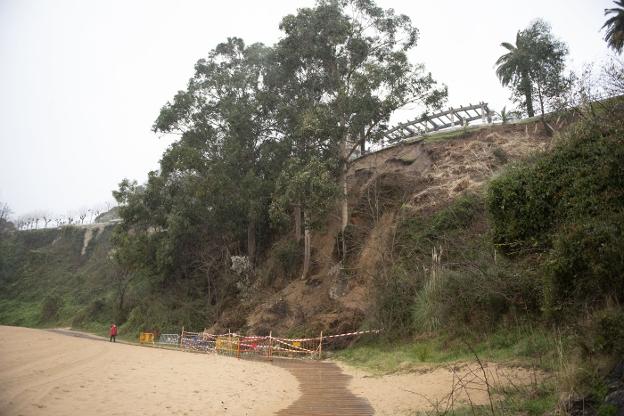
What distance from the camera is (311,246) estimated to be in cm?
2542

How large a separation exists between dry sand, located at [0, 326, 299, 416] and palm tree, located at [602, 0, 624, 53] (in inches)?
1048

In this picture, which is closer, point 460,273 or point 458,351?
point 458,351

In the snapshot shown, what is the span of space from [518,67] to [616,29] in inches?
264

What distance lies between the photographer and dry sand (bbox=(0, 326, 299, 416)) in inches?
285

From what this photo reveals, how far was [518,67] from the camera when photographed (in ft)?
81.0

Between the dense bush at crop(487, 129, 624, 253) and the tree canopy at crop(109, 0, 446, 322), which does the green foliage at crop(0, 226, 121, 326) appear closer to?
the tree canopy at crop(109, 0, 446, 322)

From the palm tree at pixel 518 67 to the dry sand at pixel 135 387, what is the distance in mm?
19143

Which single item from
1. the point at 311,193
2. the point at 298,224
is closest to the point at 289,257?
the point at 298,224

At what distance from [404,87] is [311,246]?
10.4 m

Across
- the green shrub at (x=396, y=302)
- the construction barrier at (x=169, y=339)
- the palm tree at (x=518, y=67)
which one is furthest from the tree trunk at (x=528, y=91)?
the construction barrier at (x=169, y=339)

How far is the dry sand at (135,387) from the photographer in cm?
724

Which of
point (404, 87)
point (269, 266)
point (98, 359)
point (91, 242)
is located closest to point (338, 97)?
point (404, 87)

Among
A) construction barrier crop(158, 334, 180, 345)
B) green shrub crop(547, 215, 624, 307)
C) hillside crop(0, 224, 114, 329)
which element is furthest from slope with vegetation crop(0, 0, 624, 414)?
hillside crop(0, 224, 114, 329)

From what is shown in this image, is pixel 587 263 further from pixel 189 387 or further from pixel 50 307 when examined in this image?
pixel 50 307
